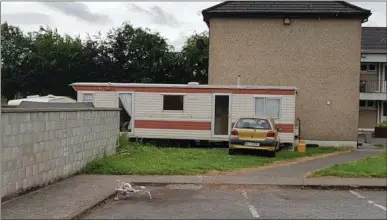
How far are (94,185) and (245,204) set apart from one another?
3.42 meters

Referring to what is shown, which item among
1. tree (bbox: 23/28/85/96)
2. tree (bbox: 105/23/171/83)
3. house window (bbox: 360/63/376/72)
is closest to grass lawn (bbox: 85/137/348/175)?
house window (bbox: 360/63/376/72)

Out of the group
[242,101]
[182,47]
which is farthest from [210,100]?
[182,47]

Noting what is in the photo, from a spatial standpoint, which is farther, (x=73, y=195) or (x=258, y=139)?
(x=258, y=139)

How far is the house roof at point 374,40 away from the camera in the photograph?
39.5 meters

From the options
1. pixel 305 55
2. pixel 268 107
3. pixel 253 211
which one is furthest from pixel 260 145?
pixel 253 211

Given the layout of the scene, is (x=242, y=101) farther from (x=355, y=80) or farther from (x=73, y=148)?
(x=73, y=148)

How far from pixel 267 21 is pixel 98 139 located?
13.7 metres

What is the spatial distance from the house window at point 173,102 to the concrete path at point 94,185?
693 centimetres

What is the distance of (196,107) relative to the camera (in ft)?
69.5

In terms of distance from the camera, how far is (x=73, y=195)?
9.00 metres

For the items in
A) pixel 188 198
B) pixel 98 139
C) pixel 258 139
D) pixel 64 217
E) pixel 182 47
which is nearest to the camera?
pixel 64 217

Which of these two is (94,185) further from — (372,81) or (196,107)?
(372,81)

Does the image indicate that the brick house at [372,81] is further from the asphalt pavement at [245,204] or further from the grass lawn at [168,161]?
the asphalt pavement at [245,204]

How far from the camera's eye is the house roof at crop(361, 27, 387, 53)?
130ft
